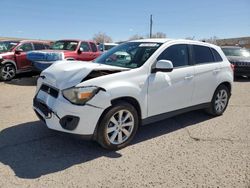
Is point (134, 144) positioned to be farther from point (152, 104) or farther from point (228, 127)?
point (228, 127)

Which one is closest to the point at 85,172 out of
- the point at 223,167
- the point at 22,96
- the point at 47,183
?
the point at 47,183

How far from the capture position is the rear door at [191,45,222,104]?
17.1ft

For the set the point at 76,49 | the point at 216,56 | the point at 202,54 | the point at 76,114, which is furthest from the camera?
the point at 76,49

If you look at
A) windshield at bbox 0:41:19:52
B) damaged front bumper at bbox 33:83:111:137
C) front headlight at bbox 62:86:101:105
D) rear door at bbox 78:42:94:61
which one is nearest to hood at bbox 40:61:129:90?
front headlight at bbox 62:86:101:105

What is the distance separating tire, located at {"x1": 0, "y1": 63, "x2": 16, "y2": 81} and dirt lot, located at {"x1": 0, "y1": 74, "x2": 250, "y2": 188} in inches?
191

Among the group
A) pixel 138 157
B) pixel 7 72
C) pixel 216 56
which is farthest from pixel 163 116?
pixel 7 72

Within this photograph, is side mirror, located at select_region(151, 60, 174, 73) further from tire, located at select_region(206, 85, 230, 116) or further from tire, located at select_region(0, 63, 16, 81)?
tire, located at select_region(0, 63, 16, 81)

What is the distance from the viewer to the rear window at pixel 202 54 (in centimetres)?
530

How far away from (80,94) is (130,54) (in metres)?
1.56

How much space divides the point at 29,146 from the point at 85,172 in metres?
1.24

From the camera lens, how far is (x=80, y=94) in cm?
363

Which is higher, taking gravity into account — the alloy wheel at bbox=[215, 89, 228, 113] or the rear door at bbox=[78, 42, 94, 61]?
the rear door at bbox=[78, 42, 94, 61]

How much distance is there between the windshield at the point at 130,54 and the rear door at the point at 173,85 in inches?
9.6

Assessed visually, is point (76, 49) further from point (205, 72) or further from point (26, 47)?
point (205, 72)
